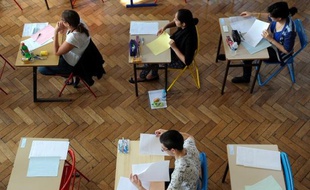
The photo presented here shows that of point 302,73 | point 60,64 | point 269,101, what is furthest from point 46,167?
point 302,73

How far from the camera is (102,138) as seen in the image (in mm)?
3750

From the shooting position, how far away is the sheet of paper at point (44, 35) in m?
3.64

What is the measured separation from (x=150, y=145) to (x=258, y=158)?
889 millimetres

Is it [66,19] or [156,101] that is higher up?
[66,19]

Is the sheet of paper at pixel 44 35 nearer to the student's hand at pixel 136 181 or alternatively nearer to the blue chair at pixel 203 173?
the student's hand at pixel 136 181

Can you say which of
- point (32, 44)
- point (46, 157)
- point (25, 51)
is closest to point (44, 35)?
point (32, 44)

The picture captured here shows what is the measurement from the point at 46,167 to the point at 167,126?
61.1 inches

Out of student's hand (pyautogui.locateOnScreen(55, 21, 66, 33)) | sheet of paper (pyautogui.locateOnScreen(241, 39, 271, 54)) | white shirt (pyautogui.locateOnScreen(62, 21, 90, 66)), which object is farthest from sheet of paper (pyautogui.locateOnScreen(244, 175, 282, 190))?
student's hand (pyautogui.locateOnScreen(55, 21, 66, 33))

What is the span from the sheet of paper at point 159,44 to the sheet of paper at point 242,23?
786mm

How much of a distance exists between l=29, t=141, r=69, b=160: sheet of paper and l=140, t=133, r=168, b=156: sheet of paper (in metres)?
0.63

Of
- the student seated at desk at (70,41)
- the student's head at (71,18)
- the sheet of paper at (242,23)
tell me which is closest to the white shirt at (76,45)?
the student seated at desk at (70,41)

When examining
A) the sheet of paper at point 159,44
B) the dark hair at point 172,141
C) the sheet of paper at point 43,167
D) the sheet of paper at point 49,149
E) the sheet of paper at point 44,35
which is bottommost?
the sheet of paper at point 43,167

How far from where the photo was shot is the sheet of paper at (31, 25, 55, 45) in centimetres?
364

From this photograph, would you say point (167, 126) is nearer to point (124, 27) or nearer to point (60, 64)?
point (60, 64)
